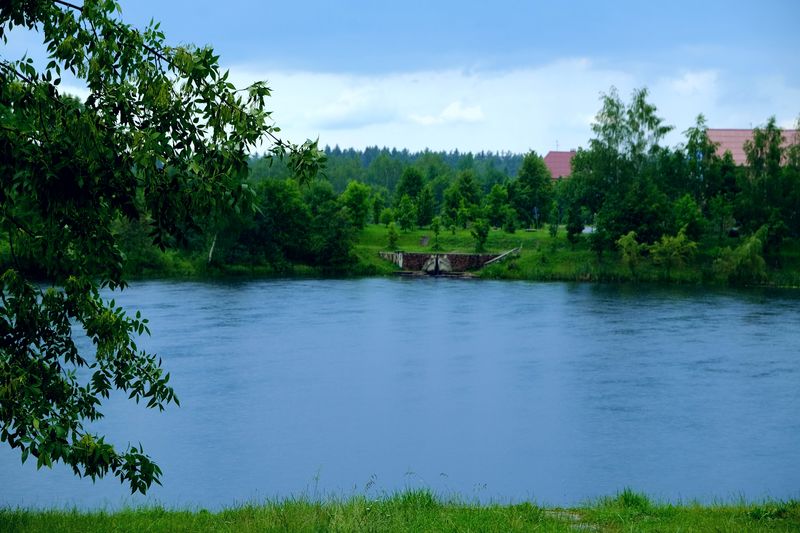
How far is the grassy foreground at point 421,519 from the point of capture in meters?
8.93

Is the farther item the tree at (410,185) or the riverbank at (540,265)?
the tree at (410,185)

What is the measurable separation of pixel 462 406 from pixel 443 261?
38336 millimetres

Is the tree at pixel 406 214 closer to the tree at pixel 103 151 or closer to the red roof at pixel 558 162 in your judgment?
the red roof at pixel 558 162

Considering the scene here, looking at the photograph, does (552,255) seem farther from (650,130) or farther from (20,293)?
(20,293)

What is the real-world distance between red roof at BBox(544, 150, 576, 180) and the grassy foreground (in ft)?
298

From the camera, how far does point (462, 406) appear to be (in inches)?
937

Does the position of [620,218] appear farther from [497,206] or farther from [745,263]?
[497,206]

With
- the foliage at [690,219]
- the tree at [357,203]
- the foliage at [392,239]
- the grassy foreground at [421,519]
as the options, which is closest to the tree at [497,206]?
the foliage at [392,239]

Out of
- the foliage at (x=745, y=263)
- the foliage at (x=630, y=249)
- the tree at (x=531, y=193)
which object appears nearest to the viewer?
the foliage at (x=745, y=263)

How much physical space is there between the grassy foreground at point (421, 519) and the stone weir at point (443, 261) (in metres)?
50.4

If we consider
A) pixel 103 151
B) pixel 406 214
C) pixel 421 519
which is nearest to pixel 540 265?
pixel 406 214

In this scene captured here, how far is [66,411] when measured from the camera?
28.0 ft

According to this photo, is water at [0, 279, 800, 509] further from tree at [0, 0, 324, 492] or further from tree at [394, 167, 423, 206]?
tree at [394, 167, 423, 206]

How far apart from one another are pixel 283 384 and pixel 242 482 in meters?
8.99
